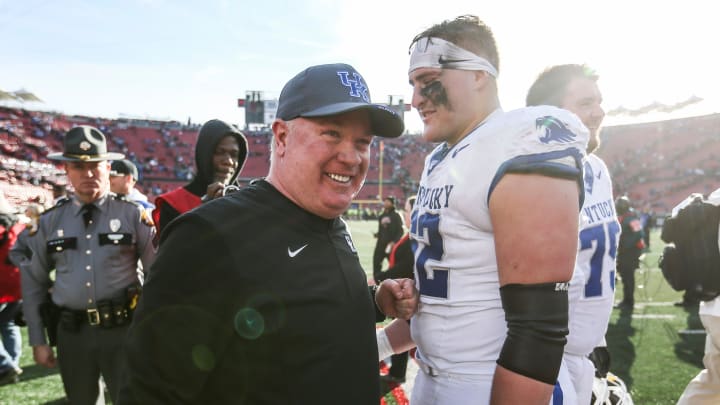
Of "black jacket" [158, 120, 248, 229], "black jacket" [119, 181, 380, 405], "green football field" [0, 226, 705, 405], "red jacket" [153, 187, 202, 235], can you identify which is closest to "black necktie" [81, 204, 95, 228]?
"red jacket" [153, 187, 202, 235]

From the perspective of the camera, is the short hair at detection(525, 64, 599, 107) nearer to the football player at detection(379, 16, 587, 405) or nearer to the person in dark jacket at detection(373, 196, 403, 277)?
the football player at detection(379, 16, 587, 405)

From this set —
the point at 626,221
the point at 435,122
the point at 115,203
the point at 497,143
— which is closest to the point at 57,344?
the point at 115,203

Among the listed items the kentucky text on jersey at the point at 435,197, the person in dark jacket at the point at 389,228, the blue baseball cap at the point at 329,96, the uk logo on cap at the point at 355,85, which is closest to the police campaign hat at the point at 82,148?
the blue baseball cap at the point at 329,96

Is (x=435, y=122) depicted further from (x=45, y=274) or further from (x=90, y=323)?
(x=45, y=274)

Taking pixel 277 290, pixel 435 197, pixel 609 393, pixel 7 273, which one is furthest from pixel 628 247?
pixel 7 273

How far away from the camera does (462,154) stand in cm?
146

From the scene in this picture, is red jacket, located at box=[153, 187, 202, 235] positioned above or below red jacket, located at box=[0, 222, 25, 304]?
above

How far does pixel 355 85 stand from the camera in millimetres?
1470

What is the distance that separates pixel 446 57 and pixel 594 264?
1333mm

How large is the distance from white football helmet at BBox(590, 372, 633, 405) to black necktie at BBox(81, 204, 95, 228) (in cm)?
365

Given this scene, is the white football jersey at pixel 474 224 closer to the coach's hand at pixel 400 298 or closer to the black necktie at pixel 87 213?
the coach's hand at pixel 400 298

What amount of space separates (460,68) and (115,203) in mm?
3163

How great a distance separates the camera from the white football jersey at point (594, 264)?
6.65 ft

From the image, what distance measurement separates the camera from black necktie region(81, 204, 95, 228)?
349 cm
